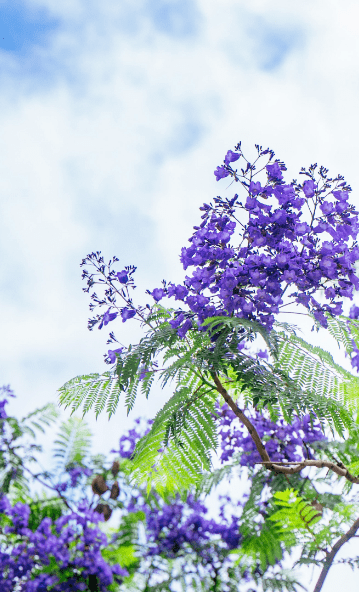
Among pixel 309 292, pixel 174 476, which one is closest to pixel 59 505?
pixel 174 476

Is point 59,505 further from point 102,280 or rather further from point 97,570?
point 102,280

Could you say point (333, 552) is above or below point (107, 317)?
below

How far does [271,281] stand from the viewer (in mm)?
1821

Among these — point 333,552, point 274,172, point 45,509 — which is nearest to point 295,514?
point 333,552

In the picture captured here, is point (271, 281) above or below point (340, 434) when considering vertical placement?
above

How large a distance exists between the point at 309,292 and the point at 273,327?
0.64ft

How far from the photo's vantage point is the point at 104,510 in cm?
462

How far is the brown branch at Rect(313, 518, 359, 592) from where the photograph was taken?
2158 millimetres

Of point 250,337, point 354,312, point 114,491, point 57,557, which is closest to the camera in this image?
point 250,337

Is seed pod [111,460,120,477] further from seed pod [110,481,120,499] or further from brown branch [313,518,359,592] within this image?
brown branch [313,518,359,592]

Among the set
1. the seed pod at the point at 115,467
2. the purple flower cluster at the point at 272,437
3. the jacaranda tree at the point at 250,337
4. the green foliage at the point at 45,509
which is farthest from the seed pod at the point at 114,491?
the jacaranda tree at the point at 250,337

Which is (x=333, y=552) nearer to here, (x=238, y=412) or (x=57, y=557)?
(x=238, y=412)

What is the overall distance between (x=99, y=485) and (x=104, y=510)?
35 centimetres

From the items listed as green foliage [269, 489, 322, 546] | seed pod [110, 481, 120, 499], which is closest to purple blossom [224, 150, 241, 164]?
green foliage [269, 489, 322, 546]
